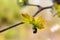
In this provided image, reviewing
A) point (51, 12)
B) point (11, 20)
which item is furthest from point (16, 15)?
point (51, 12)

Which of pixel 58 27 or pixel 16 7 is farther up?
pixel 16 7

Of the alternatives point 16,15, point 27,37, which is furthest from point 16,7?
point 27,37

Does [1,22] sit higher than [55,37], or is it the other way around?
[1,22]

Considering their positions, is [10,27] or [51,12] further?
[51,12]

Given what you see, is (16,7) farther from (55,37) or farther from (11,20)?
(55,37)

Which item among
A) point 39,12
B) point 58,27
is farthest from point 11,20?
point 58,27

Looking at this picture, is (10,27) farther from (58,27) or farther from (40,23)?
(58,27)
